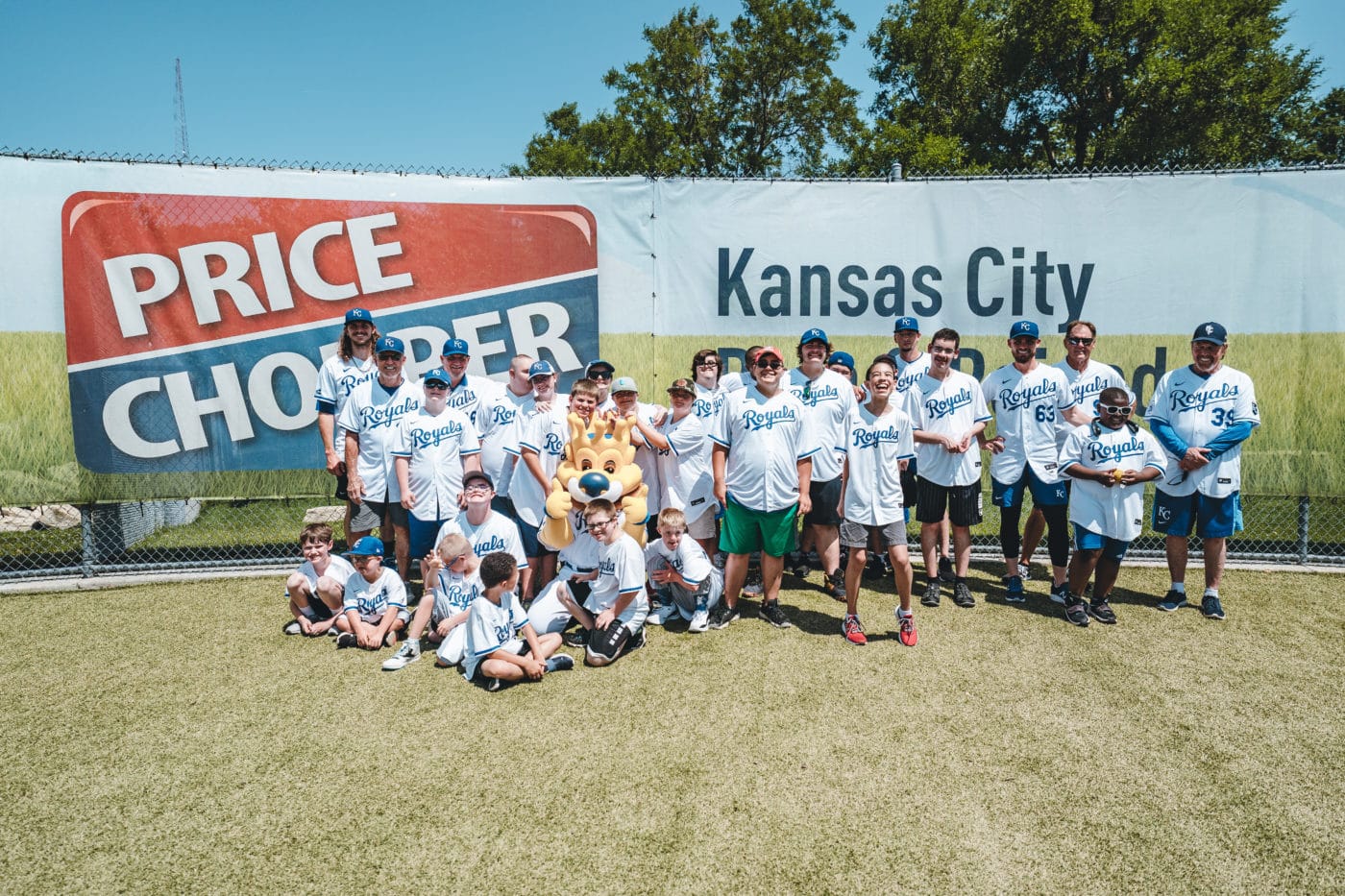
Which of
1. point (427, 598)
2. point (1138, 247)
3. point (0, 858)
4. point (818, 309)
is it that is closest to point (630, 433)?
point (427, 598)

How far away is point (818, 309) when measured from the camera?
6.03 meters

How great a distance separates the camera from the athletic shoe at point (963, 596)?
5.00 metres

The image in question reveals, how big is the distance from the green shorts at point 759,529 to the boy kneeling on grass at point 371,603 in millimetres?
2150

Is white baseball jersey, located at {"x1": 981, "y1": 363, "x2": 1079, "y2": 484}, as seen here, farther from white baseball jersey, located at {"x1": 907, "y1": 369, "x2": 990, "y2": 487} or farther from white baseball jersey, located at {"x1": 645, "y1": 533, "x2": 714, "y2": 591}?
white baseball jersey, located at {"x1": 645, "y1": 533, "x2": 714, "y2": 591}

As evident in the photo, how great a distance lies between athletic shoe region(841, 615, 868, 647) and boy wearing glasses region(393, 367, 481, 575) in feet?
8.65

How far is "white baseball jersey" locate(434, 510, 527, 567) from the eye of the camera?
4.39 metres

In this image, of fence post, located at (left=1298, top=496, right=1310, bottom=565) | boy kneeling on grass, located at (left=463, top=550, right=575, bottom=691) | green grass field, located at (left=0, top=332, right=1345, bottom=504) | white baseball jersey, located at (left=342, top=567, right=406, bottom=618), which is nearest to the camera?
boy kneeling on grass, located at (left=463, top=550, right=575, bottom=691)

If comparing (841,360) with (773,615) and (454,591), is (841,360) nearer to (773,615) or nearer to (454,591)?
(773,615)

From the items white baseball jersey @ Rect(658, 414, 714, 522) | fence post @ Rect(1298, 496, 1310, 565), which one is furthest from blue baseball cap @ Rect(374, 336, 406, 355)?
fence post @ Rect(1298, 496, 1310, 565)

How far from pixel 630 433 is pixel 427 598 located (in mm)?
1616

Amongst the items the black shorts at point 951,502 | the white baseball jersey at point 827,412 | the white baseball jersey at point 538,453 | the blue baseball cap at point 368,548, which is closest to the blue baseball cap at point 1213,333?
the black shorts at point 951,502

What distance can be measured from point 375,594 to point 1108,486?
186 inches

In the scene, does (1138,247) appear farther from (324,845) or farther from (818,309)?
(324,845)

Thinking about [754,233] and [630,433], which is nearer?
[630,433]
